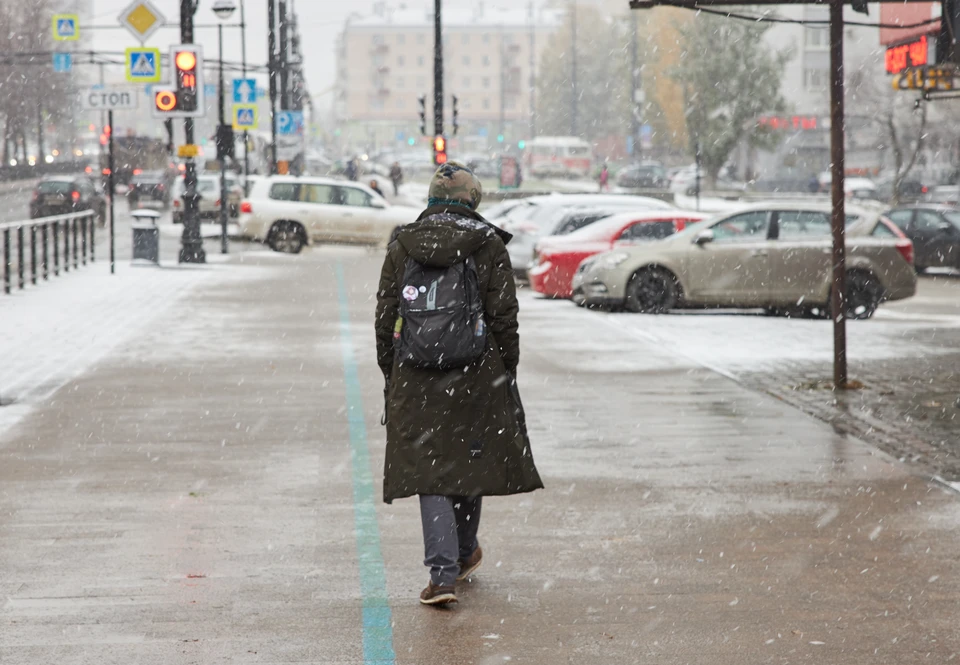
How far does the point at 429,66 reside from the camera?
15888 cm

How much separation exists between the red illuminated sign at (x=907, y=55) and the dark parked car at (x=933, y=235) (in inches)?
105

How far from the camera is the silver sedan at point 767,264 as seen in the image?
720 inches

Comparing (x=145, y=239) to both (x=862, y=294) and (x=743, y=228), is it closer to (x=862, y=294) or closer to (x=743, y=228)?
(x=743, y=228)

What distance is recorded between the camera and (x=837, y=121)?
38.9 feet

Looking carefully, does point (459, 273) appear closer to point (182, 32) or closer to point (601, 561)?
point (601, 561)

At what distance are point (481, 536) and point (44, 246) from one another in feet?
56.2

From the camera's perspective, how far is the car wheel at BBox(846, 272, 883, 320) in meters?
18.4

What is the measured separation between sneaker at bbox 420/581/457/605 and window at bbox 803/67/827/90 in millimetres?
84798

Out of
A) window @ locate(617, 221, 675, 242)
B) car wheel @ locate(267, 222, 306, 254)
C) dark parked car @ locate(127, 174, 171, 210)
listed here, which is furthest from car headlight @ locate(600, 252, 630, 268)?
dark parked car @ locate(127, 174, 171, 210)

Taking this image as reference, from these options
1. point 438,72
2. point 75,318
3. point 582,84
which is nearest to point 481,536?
point 75,318

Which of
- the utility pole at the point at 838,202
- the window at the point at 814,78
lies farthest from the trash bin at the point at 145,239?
the window at the point at 814,78

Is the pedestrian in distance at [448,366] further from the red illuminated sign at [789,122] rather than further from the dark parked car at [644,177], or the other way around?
the dark parked car at [644,177]

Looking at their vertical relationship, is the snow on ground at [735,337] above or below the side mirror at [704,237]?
below

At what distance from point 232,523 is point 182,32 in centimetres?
2230
